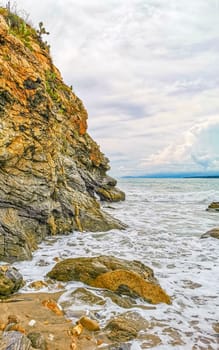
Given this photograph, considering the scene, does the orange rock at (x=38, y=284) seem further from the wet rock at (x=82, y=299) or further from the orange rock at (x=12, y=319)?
the orange rock at (x=12, y=319)

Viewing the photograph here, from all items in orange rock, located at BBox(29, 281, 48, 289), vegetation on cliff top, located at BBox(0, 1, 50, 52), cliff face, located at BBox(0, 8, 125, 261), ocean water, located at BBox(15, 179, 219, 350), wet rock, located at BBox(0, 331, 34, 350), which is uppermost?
vegetation on cliff top, located at BBox(0, 1, 50, 52)

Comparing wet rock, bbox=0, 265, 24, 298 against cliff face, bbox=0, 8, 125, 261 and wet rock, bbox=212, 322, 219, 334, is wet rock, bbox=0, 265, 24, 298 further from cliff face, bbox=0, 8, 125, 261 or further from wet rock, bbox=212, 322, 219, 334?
wet rock, bbox=212, 322, 219, 334

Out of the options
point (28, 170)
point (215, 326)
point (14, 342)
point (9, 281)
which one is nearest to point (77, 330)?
point (14, 342)

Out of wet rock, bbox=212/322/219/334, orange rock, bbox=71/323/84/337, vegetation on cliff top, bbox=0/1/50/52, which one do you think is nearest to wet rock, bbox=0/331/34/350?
orange rock, bbox=71/323/84/337

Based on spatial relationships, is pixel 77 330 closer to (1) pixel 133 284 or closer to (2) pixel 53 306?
Answer: (2) pixel 53 306

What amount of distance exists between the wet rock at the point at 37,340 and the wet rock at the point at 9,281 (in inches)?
66.0

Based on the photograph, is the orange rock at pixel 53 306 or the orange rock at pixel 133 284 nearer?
the orange rock at pixel 53 306

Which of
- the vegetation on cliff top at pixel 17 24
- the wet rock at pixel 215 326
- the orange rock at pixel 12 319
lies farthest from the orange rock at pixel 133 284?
the vegetation on cliff top at pixel 17 24

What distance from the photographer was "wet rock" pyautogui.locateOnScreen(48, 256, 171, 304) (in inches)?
229

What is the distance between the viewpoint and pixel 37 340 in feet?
12.3

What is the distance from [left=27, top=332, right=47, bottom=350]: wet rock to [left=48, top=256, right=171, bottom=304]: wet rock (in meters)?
2.32

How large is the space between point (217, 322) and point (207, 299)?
0.95m

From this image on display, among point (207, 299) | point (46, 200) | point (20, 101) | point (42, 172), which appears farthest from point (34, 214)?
point (207, 299)

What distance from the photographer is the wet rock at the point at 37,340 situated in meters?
3.69
